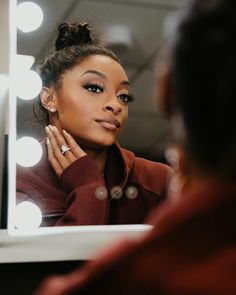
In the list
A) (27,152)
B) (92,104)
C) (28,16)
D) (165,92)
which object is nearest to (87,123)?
(92,104)

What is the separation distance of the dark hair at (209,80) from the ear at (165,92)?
20mm

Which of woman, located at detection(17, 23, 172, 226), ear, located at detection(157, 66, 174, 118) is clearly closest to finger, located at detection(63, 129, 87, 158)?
woman, located at detection(17, 23, 172, 226)

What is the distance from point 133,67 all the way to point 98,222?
368 millimetres

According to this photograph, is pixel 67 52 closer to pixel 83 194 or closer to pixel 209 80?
pixel 83 194

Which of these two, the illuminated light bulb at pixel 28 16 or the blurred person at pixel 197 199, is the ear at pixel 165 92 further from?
the illuminated light bulb at pixel 28 16

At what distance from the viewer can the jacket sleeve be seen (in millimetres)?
1299

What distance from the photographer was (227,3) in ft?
1.48

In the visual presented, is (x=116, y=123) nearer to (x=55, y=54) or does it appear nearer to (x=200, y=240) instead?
(x=55, y=54)

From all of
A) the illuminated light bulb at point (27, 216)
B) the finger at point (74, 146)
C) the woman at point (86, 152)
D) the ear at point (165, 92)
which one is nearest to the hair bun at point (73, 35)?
the woman at point (86, 152)

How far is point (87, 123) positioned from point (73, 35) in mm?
214

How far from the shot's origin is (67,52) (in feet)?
4.52

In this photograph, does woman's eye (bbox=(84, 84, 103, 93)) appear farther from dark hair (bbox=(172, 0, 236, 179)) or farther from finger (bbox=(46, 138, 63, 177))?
dark hair (bbox=(172, 0, 236, 179))

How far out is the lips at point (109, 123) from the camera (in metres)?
1.36

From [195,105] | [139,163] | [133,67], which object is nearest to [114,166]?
[139,163]
